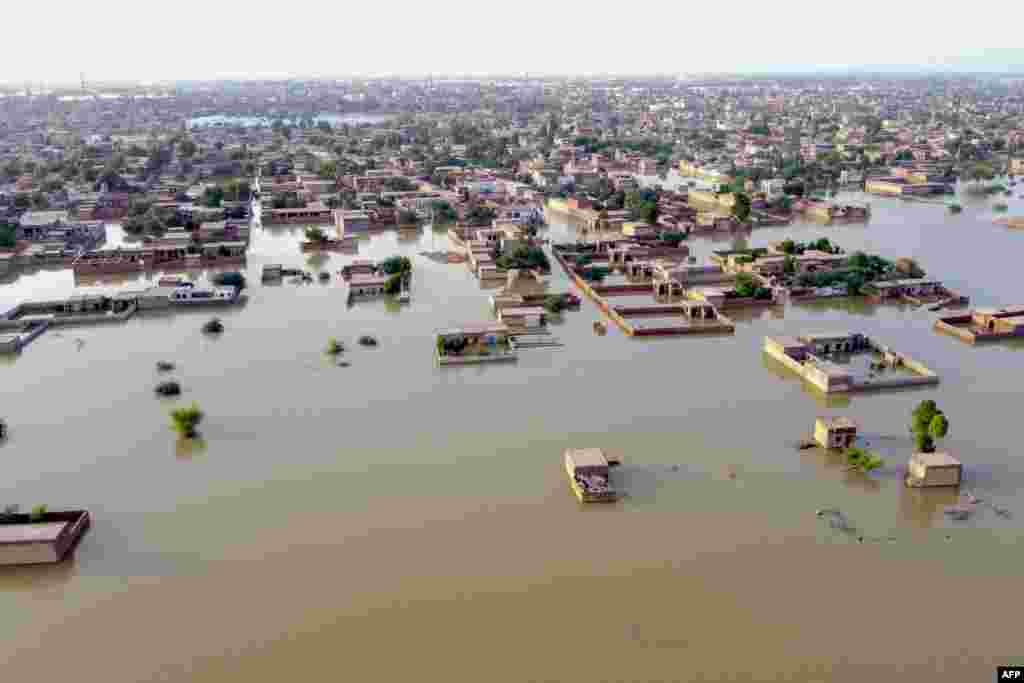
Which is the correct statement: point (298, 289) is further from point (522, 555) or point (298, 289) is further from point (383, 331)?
point (522, 555)

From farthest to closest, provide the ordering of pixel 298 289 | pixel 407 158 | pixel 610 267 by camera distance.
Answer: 1. pixel 407 158
2. pixel 610 267
3. pixel 298 289

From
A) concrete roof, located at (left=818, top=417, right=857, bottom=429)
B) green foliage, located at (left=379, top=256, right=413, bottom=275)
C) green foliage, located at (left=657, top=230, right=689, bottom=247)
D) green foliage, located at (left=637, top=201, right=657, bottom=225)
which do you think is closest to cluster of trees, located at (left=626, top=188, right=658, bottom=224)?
green foliage, located at (left=637, top=201, right=657, bottom=225)

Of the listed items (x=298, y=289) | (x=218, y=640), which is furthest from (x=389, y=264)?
(x=218, y=640)

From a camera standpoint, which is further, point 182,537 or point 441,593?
point 182,537

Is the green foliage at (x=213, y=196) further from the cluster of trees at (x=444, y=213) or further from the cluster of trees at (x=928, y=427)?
the cluster of trees at (x=928, y=427)

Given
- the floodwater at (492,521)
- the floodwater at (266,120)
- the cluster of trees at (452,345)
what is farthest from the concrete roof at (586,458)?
the floodwater at (266,120)
